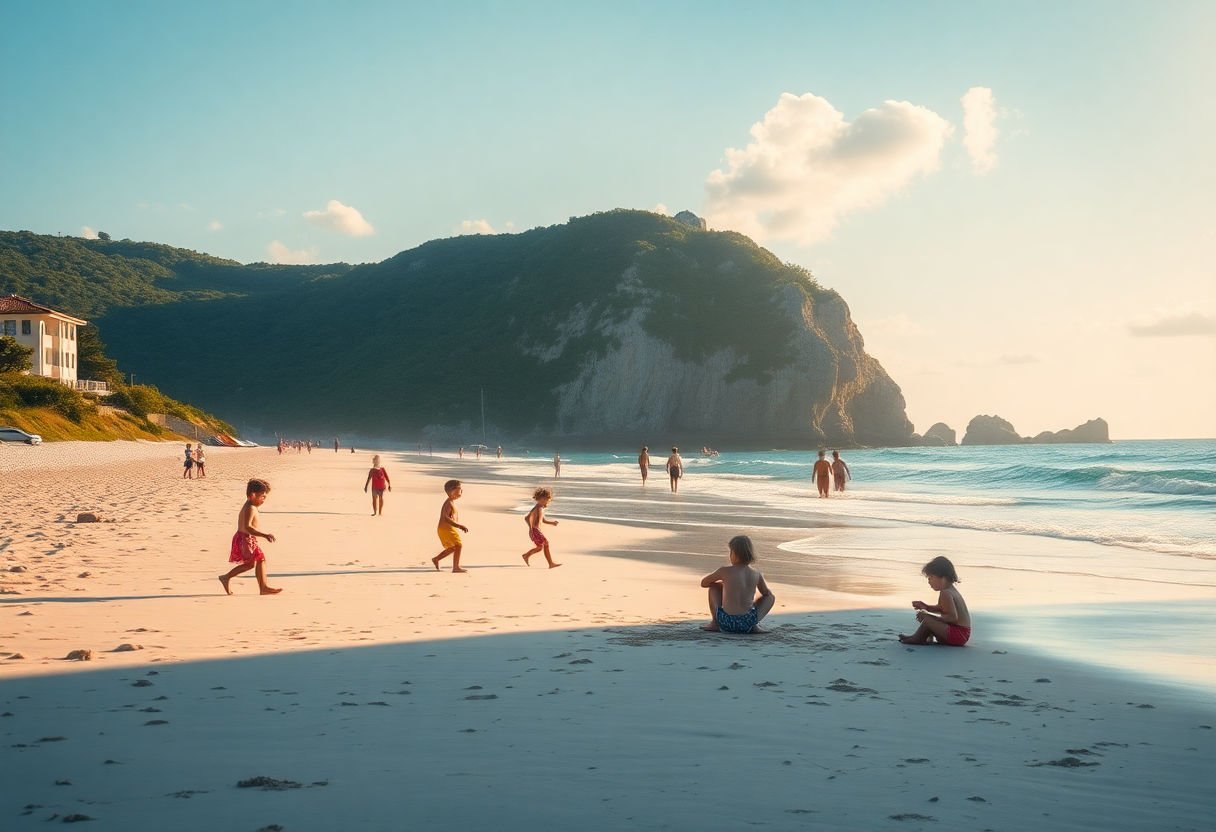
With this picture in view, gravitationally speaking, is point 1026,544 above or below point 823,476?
below

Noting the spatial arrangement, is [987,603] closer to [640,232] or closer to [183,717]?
[183,717]

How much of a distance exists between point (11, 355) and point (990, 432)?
145653mm

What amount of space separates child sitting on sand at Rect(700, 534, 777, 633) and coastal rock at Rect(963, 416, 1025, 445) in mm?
161567

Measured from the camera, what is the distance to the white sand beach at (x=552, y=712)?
3.62 m

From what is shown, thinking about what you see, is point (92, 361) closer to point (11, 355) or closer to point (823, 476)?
point (11, 355)

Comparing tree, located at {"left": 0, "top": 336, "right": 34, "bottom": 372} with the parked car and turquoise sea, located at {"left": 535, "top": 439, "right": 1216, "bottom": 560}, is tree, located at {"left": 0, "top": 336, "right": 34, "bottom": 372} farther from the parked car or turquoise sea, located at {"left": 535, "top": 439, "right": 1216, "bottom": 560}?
turquoise sea, located at {"left": 535, "top": 439, "right": 1216, "bottom": 560}

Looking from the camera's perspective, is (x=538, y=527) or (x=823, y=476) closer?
(x=538, y=527)

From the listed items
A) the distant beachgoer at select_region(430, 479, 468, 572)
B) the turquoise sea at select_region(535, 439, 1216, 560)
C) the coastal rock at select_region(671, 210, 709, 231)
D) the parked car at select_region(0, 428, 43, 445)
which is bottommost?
the turquoise sea at select_region(535, 439, 1216, 560)

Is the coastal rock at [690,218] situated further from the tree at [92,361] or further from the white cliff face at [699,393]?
the tree at [92,361]

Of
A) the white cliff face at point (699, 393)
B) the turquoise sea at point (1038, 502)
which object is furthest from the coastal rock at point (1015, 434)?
the turquoise sea at point (1038, 502)

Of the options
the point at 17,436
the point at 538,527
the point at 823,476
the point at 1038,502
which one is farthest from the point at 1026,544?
the point at 17,436

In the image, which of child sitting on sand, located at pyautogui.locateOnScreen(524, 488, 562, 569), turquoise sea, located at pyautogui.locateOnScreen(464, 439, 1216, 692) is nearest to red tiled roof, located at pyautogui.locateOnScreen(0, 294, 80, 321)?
turquoise sea, located at pyautogui.locateOnScreen(464, 439, 1216, 692)

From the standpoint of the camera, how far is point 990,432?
157 m

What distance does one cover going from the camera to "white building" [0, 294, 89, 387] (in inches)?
2500
